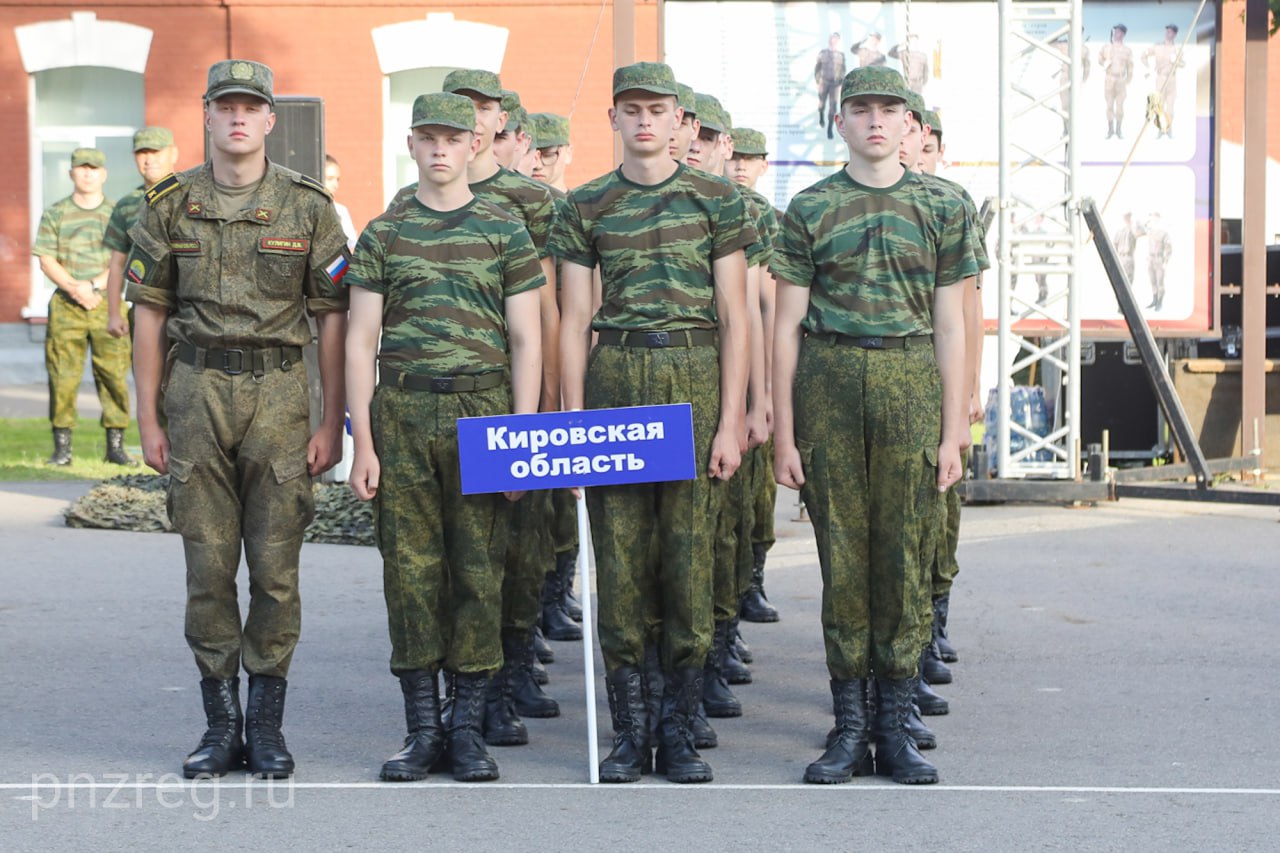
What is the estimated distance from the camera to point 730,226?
6.62 m

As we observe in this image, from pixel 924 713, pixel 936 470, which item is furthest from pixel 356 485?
pixel 924 713

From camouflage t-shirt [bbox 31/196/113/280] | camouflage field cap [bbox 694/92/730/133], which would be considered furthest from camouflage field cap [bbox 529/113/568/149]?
camouflage t-shirt [bbox 31/196/113/280]

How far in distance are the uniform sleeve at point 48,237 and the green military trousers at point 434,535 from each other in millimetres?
9438

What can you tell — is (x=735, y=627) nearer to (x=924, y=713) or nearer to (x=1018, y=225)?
(x=924, y=713)

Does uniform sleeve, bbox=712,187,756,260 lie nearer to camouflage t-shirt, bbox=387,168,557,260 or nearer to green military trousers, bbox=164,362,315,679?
camouflage t-shirt, bbox=387,168,557,260

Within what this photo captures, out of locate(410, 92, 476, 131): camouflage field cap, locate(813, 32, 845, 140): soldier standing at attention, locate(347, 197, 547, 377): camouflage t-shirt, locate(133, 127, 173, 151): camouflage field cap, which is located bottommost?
locate(347, 197, 547, 377): camouflage t-shirt

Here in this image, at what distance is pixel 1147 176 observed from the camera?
51.2 ft

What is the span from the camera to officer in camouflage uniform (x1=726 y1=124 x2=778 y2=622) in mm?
8242

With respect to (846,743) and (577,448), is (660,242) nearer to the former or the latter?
(577,448)

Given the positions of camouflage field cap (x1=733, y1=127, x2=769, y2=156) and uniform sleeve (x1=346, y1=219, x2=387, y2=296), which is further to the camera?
camouflage field cap (x1=733, y1=127, x2=769, y2=156)

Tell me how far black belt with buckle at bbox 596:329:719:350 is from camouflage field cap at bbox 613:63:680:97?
0.76 meters

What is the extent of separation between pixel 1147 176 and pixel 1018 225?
1.93 meters

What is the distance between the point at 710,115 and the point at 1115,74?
Answer: 26.0 ft

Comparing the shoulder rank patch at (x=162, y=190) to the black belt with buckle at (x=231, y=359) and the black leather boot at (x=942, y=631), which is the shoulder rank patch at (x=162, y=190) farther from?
the black leather boot at (x=942, y=631)
